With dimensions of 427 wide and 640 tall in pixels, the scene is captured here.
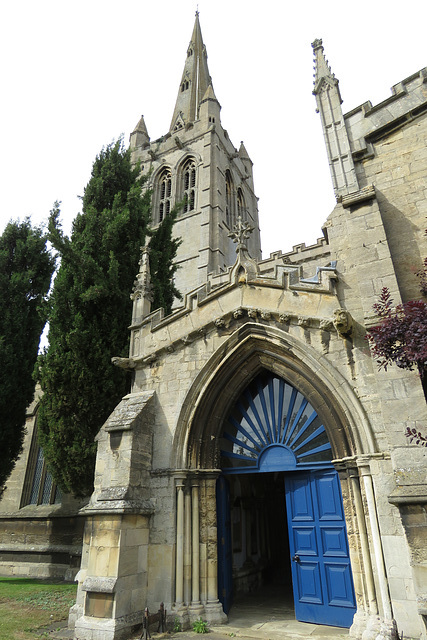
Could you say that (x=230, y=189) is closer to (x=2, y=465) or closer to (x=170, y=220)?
(x=170, y=220)

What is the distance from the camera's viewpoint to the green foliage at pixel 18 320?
41.3ft

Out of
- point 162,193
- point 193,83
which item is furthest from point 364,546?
point 193,83

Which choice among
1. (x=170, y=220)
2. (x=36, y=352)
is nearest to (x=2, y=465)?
(x=36, y=352)

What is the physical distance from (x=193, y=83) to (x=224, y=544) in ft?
157

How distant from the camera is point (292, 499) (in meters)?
7.31

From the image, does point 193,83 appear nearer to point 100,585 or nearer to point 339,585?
point 100,585

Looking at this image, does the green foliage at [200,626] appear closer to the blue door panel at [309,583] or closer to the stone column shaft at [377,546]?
the blue door panel at [309,583]

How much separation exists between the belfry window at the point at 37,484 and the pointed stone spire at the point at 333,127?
47.1 feet

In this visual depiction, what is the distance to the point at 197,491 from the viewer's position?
24.4 feet

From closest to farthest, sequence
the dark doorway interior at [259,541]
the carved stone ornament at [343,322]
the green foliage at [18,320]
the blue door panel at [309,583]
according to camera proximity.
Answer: the carved stone ornament at [343,322], the blue door panel at [309,583], the dark doorway interior at [259,541], the green foliage at [18,320]

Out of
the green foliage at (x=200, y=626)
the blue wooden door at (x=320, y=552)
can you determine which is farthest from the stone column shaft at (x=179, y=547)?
the blue wooden door at (x=320, y=552)

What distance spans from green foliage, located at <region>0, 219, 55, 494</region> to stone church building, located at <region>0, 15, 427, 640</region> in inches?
215

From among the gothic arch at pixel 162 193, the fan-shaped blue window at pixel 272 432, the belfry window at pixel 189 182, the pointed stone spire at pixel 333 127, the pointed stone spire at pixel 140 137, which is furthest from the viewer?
the pointed stone spire at pixel 140 137

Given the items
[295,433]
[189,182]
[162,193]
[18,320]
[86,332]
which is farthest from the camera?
[162,193]
